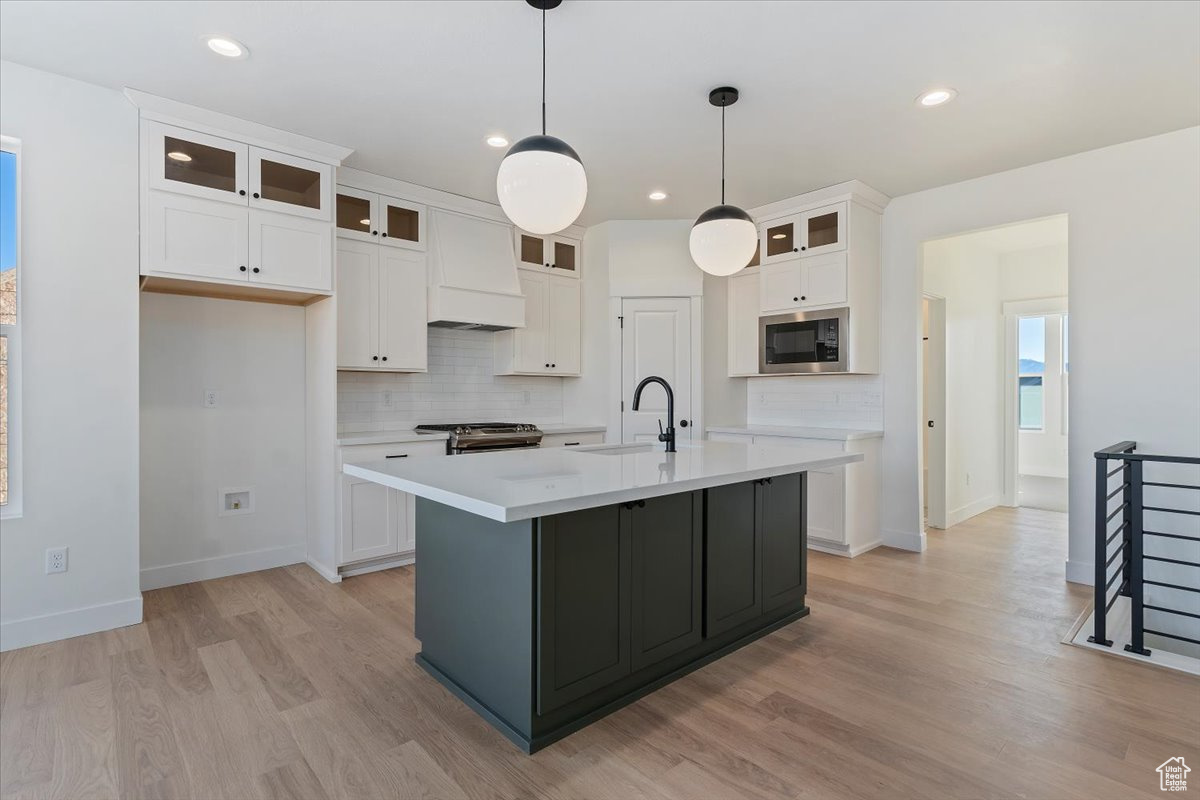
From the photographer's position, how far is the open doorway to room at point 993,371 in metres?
5.23

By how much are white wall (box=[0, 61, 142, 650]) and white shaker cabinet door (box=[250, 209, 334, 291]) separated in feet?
1.80

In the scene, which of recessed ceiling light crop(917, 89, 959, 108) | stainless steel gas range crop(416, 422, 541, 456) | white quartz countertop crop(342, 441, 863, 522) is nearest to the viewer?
white quartz countertop crop(342, 441, 863, 522)

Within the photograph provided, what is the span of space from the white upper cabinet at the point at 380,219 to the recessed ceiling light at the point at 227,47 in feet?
4.20

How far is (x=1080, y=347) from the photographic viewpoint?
3.73 meters

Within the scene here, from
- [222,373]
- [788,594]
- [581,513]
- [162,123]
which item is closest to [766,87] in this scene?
[581,513]

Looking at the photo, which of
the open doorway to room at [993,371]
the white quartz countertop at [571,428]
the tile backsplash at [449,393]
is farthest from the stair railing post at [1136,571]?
the tile backsplash at [449,393]

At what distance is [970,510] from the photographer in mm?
5656

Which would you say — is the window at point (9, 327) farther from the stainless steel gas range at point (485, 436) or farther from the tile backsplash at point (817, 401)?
the tile backsplash at point (817, 401)

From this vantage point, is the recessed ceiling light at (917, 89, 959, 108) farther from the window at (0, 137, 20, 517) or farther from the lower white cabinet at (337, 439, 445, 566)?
the window at (0, 137, 20, 517)

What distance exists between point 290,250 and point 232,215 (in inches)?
13.0

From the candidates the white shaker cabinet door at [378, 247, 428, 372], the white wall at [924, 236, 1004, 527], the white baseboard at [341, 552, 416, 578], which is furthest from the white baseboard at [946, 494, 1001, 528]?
the white shaker cabinet door at [378, 247, 428, 372]

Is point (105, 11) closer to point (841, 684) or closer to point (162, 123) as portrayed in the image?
point (162, 123)

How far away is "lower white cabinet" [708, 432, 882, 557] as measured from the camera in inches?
169

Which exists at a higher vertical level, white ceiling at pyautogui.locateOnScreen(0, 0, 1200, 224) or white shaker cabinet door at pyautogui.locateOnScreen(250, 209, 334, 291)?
white ceiling at pyautogui.locateOnScreen(0, 0, 1200, 224)
